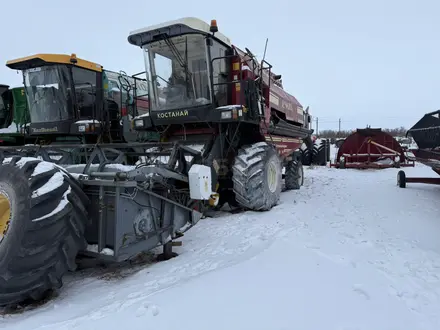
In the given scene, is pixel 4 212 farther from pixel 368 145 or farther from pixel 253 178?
pixel 368 145

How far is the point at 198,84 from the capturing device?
5.96m

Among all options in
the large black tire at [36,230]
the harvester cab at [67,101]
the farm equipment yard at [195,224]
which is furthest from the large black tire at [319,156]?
the large black tire at [36,230]

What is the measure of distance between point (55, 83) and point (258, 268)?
7.03 metres

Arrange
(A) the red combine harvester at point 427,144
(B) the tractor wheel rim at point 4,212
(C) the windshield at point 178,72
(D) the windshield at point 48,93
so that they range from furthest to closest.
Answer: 1. (D) the windshield at point 48,93
2. (A) the red combine harvester at point 427,144
3. (C) the windshield at point 178,72
4. (B) the tractor wheel rim at point 4,212

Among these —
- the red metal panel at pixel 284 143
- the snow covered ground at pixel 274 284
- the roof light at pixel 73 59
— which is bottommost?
the snow covered ground at pixel 274 284

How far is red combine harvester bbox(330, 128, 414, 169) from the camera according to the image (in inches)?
530

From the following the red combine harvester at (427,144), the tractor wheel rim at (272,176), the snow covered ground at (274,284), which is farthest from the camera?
the red combine harvester at (427,144)

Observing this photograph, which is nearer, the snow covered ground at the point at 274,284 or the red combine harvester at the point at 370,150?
the snow covered ground at the point at 274,284

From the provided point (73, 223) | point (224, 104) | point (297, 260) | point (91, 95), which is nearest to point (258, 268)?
point (297, 260)

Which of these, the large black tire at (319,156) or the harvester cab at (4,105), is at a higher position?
the harvester cab at (4,105)

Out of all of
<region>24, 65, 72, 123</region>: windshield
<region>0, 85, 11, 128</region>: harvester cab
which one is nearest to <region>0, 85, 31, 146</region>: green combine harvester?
<region>0, 85, 11, 128</region>: harvester cab

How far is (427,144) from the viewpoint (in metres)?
8.52

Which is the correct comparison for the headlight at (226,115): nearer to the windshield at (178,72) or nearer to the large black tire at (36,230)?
the windshield at (178,72)

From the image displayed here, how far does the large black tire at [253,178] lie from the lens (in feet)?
18.3
